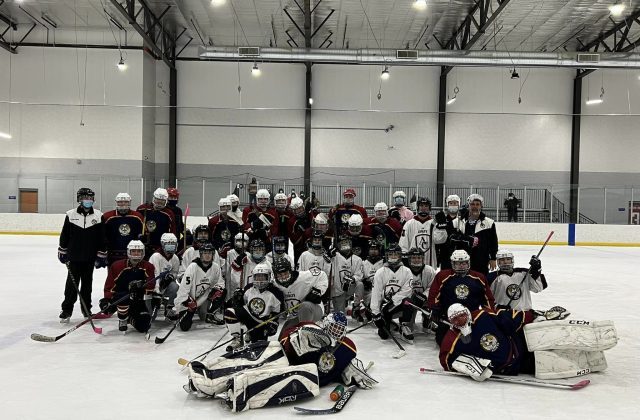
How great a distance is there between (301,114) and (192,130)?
10.9ft

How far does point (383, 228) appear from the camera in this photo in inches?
238

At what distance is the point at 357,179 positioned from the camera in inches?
646

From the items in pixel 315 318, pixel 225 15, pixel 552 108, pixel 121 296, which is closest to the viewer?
pixel 315 318

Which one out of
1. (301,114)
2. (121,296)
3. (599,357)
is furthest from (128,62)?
(599,357)

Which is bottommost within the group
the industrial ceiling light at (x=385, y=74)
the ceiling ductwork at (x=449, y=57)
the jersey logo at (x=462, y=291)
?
the jersey logo at (x=462, y=291)

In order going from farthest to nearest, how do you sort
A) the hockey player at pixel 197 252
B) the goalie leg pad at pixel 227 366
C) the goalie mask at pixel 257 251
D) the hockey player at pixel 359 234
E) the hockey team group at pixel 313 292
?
the hockey player at pixel 359 234 → the hockey player at pixel 197 252 → the goalie mask at pixel 257 251 → the hockey team group at pixel 313 292 → the goalie leg pad at pixel 227 366

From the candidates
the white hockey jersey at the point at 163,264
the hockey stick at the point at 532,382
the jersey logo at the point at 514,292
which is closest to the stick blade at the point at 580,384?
the hockey stick at the point at 532,382

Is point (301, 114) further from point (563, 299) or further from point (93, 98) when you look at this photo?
point (563, 299)

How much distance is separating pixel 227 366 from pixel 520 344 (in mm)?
1939

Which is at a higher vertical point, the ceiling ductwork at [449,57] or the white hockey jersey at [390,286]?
the ceiling ductwork at [449,57]

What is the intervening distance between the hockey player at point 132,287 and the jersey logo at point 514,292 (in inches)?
123

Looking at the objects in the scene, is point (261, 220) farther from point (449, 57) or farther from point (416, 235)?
point (449, 57)

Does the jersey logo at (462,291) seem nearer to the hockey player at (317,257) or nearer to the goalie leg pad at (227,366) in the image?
the hockey player at (317,257)

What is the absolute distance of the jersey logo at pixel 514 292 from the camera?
15.7 ft
